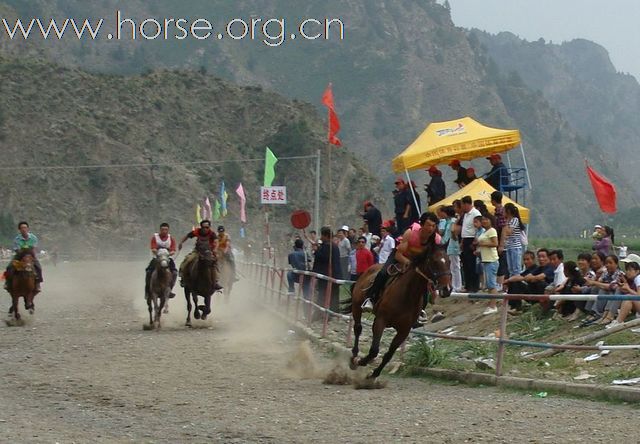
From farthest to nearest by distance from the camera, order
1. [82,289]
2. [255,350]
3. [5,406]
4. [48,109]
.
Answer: [48,109]
[82,289]
[255,350]
[5,406]

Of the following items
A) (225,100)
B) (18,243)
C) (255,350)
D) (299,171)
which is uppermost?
(225,100)

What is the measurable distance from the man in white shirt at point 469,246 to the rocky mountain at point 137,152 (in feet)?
227

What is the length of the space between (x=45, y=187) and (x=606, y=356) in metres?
90.4

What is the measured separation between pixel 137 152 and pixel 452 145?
8591 cm

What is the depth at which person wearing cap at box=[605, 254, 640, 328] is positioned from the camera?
15.6 m

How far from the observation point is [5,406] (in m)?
12.3

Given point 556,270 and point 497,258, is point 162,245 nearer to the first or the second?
point 497,258

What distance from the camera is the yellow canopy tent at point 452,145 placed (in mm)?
27672

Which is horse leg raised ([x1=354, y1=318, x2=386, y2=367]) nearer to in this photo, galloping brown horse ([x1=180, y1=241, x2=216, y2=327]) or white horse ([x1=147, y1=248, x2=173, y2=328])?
white horse ([x1=147, y1=248, x2=173, y2=328])

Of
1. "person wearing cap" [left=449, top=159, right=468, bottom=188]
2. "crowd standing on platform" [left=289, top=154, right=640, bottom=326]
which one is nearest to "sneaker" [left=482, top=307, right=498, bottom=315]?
"crowd standing on platform" [left=289, top=154, right=640, bottom=326]

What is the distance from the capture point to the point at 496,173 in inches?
1109

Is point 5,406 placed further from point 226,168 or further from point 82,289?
point 226,168

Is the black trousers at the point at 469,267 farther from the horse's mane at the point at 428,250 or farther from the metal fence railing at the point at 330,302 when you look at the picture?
the horse's mane at the point at 428,250

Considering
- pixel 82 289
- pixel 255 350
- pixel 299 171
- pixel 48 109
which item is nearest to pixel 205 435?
pixel 255 350
